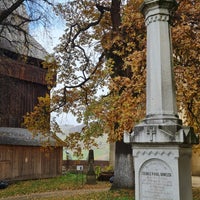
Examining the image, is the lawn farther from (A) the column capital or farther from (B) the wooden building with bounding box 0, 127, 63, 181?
(A) the column capital

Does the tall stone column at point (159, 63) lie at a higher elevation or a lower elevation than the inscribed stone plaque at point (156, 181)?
higher

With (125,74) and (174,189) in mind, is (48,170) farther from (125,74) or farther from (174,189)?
(174,189)

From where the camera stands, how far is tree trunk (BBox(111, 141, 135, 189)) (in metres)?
13.6

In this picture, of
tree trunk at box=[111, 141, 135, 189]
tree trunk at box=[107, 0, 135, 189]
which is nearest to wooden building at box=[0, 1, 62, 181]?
tree trunk at box=[107, 0, 135, 189]

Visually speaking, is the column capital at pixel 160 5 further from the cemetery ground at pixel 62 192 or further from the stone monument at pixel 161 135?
the cemetery ground at pixel 62 192

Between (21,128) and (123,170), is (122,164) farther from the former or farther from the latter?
(21,128)

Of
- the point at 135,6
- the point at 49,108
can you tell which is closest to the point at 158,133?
the point at 135,6

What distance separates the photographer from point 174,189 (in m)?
5.72

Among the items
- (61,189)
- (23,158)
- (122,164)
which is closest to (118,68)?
(122,164)

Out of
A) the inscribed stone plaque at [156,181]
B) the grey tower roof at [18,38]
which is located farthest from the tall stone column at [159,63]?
the grey tower roof at [18,38]

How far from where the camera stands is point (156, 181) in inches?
235

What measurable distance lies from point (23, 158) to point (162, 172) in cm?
1748

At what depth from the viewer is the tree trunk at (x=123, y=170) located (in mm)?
13577

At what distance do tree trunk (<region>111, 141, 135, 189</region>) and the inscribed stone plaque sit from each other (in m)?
7.61
